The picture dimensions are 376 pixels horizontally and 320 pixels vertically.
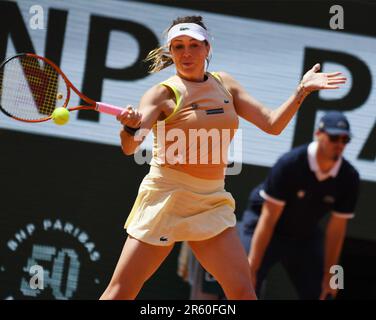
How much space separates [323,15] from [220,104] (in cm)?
234

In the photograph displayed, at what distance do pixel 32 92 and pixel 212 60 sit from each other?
5.78 ft

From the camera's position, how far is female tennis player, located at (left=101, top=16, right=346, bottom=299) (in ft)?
14.6

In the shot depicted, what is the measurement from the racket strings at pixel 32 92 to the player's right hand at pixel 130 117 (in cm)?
100

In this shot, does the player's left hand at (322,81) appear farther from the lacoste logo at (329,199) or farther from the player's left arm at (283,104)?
the lacoste logo at (329,199)

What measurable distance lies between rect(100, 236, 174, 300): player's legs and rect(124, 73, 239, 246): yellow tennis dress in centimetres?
5

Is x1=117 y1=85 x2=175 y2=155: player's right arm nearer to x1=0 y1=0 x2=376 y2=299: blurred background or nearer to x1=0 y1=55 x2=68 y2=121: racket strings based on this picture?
x1=0 y1=55 x2=68 y2=121: racket strings

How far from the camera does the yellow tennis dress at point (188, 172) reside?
4.48 metres

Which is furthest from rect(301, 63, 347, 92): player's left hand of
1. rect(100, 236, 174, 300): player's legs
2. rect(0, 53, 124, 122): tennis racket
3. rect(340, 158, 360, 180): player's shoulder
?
Result: rect(340, 158, 360, 180): player's shoulder

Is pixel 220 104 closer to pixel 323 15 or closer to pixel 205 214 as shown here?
pixel 205 214

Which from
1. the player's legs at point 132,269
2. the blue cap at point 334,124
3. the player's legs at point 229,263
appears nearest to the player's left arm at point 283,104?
the player's legs at point 229,263

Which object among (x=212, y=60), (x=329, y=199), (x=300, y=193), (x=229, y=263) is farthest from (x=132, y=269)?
(x=212, y=60)

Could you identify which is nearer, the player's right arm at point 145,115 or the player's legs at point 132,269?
the player's right arm at point 145,115

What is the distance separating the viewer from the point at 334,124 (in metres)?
6.23

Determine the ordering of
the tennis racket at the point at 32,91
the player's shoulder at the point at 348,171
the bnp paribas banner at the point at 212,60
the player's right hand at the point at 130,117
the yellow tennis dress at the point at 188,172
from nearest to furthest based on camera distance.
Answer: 1. the player's right hand at the point at 130,117
2. the yellow tennis dress at the point at 188,172
3. the tennis racket at the point at 32,91
4. the player's shoulder at the point at 348,171
5. the bnp paribas banner at the point at 212,60
